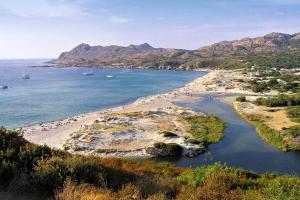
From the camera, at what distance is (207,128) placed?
1973 inches

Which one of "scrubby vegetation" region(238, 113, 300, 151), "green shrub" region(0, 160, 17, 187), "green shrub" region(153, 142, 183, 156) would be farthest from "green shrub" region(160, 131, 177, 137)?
"green shrub" region(0, 160, 17, 187)

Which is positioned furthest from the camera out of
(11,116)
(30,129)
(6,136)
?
(11,116)

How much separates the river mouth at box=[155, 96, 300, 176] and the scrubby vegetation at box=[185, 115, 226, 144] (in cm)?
93

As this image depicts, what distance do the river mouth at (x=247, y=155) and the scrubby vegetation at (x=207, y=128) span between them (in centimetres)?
93

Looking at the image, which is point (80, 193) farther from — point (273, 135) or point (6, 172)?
point (273, 135)

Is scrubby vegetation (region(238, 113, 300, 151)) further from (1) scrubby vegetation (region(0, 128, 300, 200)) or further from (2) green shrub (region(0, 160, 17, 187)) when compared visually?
(2) green shrub (region(0, 160, 17, 187))

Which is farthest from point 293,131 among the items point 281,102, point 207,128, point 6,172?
point 6,172

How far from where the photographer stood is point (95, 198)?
372 inches

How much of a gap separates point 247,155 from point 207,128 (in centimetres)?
1190

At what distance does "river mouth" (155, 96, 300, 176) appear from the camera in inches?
1372

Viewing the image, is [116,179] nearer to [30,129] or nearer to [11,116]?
[30,129]

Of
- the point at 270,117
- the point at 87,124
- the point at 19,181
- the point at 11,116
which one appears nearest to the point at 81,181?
the point at 19,181

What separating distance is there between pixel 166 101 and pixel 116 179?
Result: 6681 cm

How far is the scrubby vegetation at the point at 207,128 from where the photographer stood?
44719 millimetres
